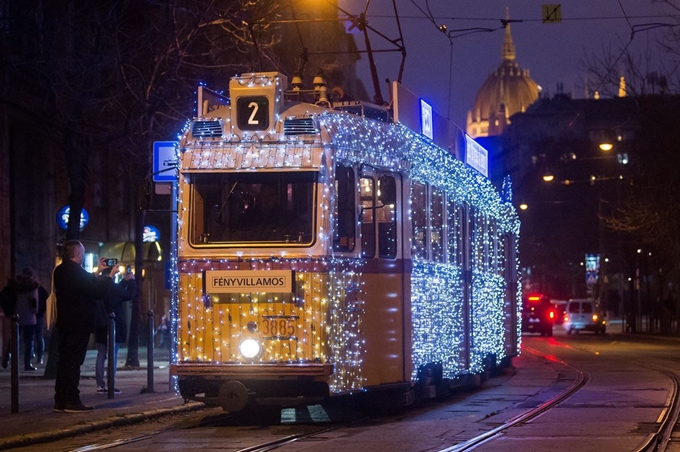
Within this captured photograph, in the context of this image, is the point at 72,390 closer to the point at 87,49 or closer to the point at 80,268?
the point at 80,268

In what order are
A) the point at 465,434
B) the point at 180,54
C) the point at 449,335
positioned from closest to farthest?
the point at 465,434, the point at 449,335, the point at 180,54

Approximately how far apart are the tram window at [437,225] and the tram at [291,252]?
1249mm

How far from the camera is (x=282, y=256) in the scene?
42.1 feet

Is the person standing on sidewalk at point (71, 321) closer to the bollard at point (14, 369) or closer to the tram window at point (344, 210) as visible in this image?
the bollard at point (14, 369)

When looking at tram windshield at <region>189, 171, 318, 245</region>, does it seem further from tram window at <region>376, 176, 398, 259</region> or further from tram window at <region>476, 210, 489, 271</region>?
tram window at <region>476, 210, 489, 271</region>

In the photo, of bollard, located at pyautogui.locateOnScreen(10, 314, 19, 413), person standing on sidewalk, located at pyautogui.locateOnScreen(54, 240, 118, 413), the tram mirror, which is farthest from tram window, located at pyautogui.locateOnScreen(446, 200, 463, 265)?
bollard, located at pyautogui.locateOnScreen(10, 314, 19, 413)

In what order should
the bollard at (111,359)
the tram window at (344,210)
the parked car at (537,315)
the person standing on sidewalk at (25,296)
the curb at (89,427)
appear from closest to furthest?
the curb at (89,427) → the tram window at (344,210) → the bollard at (111,359) → the person standing on sidewalk at (25,296) → the parked car at (537,315)

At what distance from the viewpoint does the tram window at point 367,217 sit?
13570 millimetres

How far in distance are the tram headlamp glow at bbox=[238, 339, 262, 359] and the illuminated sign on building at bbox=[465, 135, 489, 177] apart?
23.1 ft

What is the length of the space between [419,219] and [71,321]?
4.28 meters

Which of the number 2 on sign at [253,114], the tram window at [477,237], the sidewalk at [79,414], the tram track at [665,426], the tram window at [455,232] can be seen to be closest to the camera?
the tram track at [665,426]

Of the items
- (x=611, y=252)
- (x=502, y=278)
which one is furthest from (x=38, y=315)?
(x=611, y=252)

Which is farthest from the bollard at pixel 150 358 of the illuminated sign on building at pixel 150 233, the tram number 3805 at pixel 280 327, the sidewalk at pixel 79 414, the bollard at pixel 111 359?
the illuminated sign on building at pixel 150 233

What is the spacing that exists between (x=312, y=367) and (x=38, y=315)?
40.1ft
